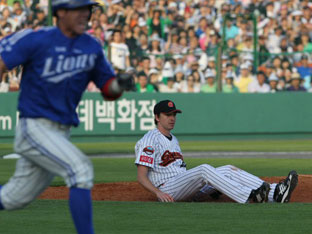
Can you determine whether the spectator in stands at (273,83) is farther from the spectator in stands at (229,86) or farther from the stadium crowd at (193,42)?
the spectator in stands at (229,86)

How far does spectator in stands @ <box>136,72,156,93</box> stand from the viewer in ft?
66.7

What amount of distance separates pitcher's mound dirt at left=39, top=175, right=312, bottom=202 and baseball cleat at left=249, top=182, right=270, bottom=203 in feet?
2.57

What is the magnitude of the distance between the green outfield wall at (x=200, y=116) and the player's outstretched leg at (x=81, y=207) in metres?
15.1

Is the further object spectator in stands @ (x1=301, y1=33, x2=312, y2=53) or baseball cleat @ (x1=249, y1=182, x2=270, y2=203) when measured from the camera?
spectator in stands @ (x1=301, y1=33, x2=312, y2=53)

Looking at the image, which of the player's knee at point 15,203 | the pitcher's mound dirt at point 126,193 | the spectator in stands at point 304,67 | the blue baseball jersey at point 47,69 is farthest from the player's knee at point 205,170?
the spectator in stands at point 304,67

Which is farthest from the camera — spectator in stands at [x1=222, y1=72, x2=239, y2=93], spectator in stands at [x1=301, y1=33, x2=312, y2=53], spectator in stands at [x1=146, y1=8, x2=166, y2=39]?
spectator in stands at [x1=301, y1=33, x2=312, y2=53]

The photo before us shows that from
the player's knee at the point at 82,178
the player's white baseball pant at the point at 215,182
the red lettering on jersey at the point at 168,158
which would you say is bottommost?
the player's white baseball pant at the point at 215,182

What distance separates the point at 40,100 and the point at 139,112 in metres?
15.7

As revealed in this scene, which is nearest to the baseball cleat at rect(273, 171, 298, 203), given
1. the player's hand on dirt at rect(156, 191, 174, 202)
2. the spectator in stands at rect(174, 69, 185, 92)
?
the player's hand on dirt at rect(156, 191, 174, 202)

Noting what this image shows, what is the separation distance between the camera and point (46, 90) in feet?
17.7

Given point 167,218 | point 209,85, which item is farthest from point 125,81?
point 209,85

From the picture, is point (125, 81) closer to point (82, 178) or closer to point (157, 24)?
point (82, 178)

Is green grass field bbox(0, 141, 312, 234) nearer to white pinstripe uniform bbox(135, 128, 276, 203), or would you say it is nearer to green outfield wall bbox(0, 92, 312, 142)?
white pinstripe uniform bbox(135, 128, 276, 203)

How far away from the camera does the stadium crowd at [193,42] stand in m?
20.0
